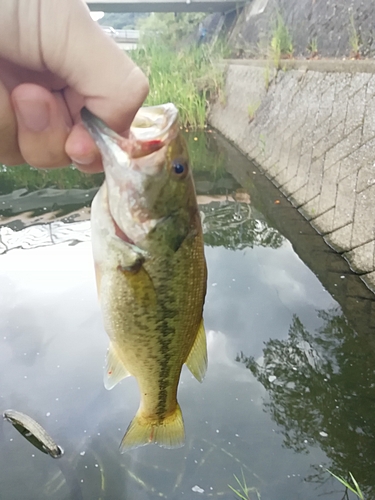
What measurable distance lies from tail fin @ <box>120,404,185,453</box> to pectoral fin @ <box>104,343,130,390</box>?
0.21m

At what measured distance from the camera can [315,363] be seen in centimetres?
386

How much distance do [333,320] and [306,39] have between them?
6.70m

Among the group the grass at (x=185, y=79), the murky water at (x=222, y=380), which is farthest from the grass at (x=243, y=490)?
the grass at (x=185, y=79)

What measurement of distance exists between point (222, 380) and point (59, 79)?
277cm

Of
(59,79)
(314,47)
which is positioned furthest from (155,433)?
(314,47)

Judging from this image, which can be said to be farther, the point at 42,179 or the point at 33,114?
the point at 42,179

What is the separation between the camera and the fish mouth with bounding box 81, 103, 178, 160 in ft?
4.47

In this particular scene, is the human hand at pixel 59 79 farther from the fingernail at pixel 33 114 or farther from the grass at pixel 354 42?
the grass at pixel 354 42

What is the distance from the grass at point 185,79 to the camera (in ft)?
36.8

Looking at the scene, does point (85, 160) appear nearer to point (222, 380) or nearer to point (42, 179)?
point (222, 380)

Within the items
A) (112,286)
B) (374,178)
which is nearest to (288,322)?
(374,178)

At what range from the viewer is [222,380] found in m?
3.69

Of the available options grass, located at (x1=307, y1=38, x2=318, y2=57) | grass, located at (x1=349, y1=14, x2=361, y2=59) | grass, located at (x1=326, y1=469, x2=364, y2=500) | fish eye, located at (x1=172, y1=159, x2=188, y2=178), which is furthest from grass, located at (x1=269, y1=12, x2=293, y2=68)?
fish eye, located at (x1=172, y1=159, x2=188, y2=178)

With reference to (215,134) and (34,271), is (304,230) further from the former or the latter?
(215,134)
